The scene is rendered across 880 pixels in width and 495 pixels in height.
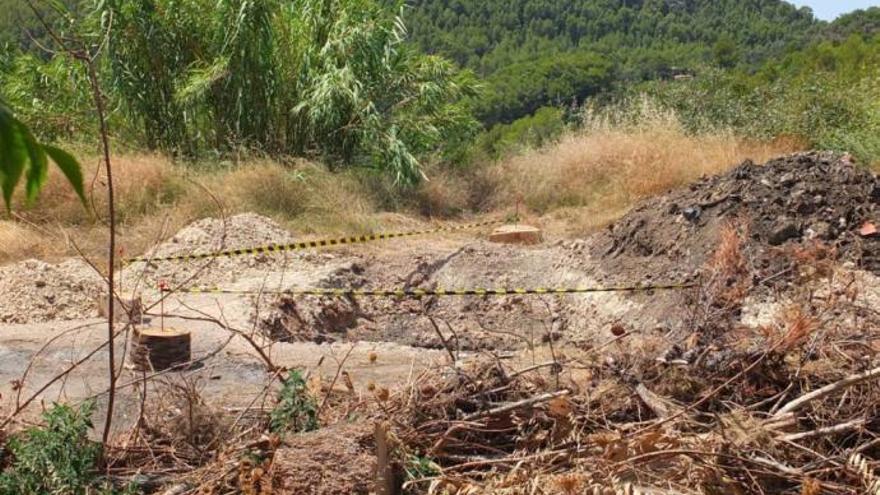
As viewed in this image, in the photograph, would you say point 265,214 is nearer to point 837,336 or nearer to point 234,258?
point 234,258

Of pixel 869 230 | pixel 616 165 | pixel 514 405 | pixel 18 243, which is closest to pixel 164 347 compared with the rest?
pixel 514 405

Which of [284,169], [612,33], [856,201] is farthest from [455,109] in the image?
[612,33]

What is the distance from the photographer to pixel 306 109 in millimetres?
15602

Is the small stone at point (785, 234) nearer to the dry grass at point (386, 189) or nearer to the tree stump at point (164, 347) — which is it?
the dry grass at point (386, 189)

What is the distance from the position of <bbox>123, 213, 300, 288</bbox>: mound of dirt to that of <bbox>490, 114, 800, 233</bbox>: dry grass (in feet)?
14.1

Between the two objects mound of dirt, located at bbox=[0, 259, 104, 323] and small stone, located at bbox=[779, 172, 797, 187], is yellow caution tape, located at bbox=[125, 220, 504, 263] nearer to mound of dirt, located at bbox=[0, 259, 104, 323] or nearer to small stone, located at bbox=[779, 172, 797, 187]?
mound of dirt, located at bbox=[0, 259, 104, 323]

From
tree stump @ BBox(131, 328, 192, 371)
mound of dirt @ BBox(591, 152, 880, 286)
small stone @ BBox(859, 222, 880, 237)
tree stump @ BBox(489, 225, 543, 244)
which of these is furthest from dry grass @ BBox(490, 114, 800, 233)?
tree stump @ BBox(131, 328, 192, 371)

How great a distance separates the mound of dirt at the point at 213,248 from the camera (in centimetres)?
999

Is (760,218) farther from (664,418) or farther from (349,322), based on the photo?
(664,418)

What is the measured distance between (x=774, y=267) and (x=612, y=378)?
14.0 feet

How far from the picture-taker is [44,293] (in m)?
8.96

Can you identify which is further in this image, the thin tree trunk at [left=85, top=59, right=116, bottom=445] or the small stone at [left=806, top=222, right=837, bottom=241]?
the small stone at [left=806, top=222, right=837, bottom=241]

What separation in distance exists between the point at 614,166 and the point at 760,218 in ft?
19.5

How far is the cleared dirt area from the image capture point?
410 centimetres
